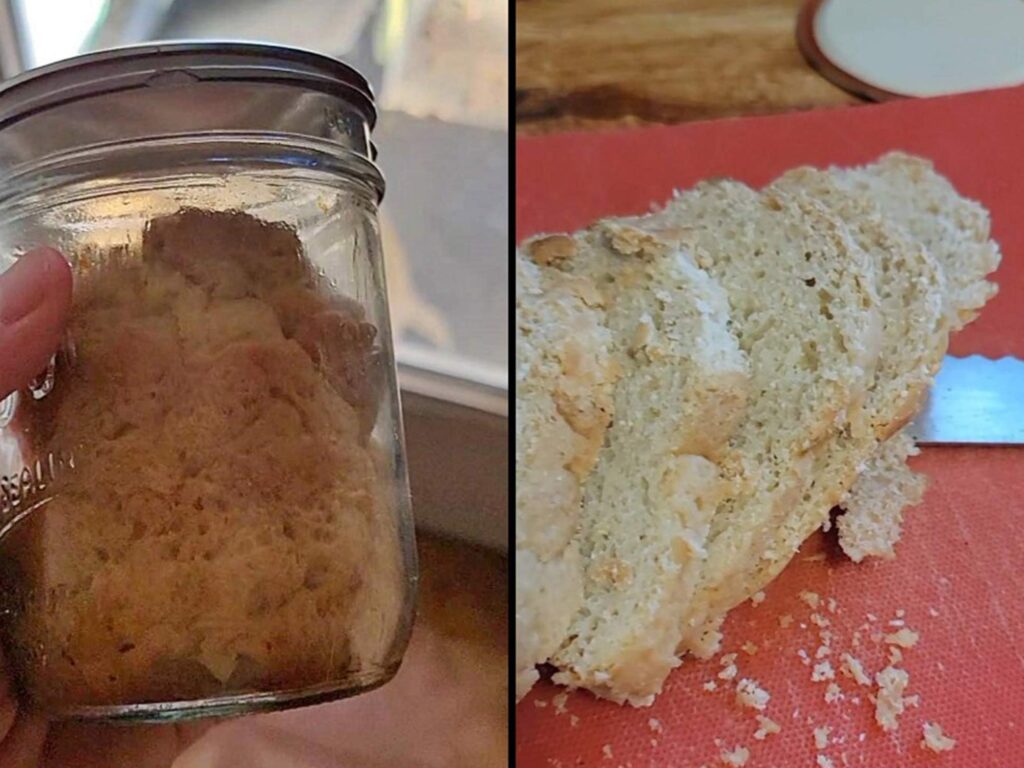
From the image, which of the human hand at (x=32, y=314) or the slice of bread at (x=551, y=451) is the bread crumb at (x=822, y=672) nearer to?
the slice of bread at (x=551, y=451)

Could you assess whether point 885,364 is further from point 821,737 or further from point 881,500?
point 821,737

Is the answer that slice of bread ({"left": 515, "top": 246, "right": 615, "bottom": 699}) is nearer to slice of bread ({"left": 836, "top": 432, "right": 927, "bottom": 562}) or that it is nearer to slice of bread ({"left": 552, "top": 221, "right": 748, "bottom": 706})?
slice of bread ({"left": 552, "top": 221, "right": 748, "bottom": 706})

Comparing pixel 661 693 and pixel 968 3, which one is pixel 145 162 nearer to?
pixel 661 693

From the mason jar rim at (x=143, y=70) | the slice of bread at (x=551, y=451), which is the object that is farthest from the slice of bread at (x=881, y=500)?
the mason jar rim at (x=143, y=70)

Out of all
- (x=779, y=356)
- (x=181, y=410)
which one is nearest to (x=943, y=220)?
(x=779, y=356)

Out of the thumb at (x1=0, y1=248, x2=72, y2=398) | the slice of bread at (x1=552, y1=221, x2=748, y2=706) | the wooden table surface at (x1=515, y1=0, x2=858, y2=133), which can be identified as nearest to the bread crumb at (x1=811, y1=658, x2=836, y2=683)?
the slice of bread at (x1=552, y1=221, x2=748, y2=706)

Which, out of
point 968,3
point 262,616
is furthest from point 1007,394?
point 262,616
